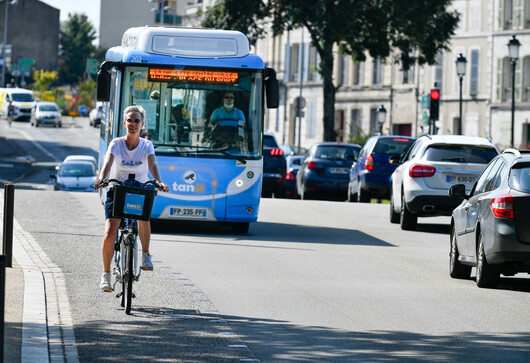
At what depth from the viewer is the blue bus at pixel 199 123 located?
2086 centimetres

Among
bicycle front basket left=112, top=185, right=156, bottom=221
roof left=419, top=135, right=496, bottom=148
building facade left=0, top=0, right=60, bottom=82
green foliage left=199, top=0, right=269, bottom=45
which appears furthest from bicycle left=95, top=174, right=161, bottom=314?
building facade left=0, top=0, right=60, bottom=82

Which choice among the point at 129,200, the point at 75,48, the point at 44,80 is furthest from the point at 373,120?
the point at 75,48

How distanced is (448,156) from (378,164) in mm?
8590

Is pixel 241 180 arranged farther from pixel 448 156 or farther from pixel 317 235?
pixel 448 156

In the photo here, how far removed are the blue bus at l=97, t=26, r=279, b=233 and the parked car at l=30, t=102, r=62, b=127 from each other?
250 ft

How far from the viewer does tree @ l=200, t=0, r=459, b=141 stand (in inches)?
1980

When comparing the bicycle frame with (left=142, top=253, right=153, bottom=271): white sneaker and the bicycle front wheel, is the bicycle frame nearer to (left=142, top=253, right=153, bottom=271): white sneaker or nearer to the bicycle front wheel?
the bicycle front wheel

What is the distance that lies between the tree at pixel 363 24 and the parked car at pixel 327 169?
568 inches

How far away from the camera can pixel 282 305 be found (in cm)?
1237

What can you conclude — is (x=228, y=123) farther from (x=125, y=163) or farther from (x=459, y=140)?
(x=125, y=163)

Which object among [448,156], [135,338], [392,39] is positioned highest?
[392,39]

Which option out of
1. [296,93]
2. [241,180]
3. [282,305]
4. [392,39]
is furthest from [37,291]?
[296,93]

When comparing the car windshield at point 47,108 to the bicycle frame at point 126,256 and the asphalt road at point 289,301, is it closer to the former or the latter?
the asphalt road at point 289,301

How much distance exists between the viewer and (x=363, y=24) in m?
51.8
